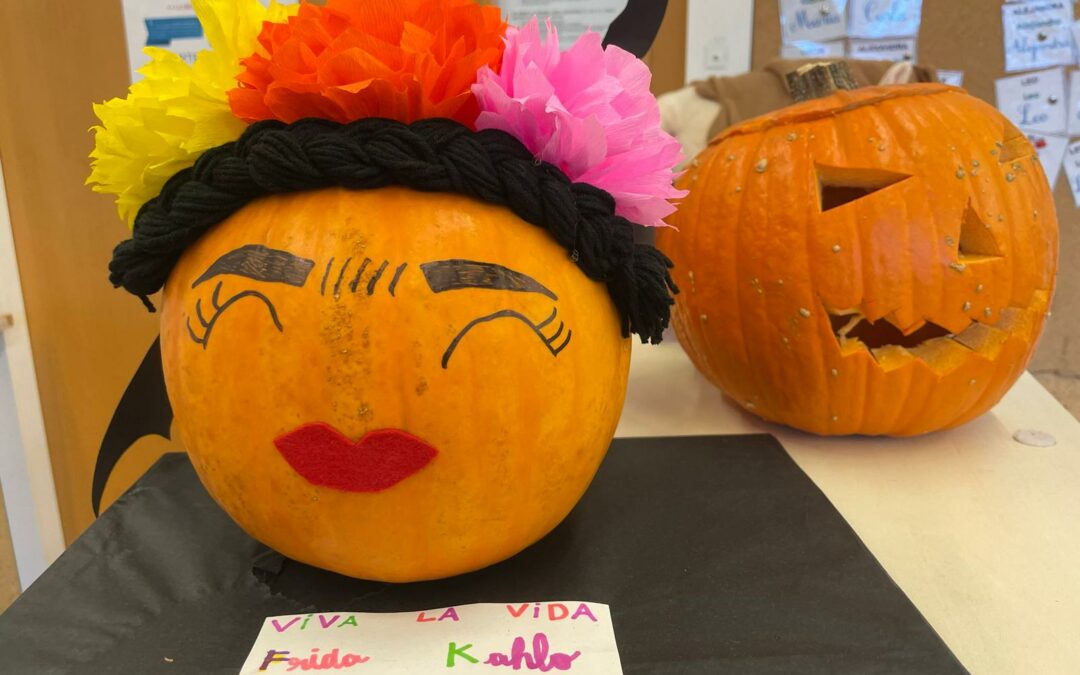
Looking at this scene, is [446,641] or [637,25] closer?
[446,641]

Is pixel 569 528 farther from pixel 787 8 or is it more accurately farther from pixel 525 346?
pixel 787 8

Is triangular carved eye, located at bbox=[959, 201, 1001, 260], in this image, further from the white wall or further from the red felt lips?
the white wall

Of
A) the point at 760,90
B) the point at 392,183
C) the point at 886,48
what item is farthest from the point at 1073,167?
the point at 392,183

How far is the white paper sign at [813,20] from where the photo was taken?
1.45 meters

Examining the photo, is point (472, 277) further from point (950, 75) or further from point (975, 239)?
point (950, 75)

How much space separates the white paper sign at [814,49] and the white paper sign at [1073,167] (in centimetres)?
54

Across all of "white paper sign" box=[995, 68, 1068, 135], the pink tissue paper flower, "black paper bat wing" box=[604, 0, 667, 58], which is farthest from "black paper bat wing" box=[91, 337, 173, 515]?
"white paper sign" box=[995, 68, 1068, 135]

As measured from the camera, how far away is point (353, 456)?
50 centimetres

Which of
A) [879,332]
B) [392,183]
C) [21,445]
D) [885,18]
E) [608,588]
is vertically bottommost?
[21,445]

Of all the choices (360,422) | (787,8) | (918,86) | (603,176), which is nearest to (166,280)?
(360,422)

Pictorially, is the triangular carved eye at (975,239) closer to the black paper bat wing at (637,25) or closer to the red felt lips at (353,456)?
the black paper bat wing at (637,25)

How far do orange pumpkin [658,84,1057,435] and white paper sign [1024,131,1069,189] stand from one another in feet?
2.85

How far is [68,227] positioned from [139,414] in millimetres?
941

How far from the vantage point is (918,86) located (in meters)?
0.85
